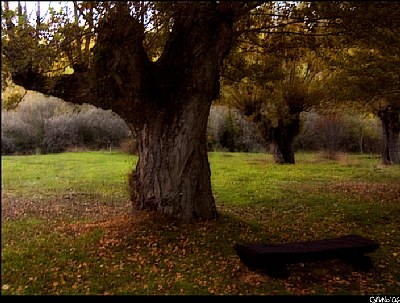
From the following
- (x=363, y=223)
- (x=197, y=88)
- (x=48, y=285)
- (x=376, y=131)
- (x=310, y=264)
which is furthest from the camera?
(x=376, y=131)

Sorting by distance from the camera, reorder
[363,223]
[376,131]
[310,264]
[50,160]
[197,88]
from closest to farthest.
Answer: [310,264], [197,88], [363,223], [50,160], [376,131]

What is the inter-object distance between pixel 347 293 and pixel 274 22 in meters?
6.35

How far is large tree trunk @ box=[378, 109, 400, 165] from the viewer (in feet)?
75.3

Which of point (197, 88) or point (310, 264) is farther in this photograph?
point (197, 88)

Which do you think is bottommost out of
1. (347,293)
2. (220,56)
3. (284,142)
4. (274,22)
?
(347,293)

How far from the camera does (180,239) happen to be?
7027 millimetres

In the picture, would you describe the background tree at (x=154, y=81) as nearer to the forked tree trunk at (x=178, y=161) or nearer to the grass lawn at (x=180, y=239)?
the forked tree trunk at (x=178, y=161)

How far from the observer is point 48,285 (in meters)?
5.19

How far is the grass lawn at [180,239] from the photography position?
5402 mm

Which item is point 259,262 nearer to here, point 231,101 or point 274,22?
point 274,22

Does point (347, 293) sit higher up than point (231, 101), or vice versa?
point (231, 101)

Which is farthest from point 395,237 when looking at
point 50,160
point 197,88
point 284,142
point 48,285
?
point 284,142

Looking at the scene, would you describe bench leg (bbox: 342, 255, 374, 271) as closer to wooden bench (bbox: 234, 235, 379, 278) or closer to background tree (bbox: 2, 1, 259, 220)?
wooden bench (bbox: 234, 235, 379, 278)

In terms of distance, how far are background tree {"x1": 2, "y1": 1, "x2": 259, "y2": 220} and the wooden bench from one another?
2.13 meters
